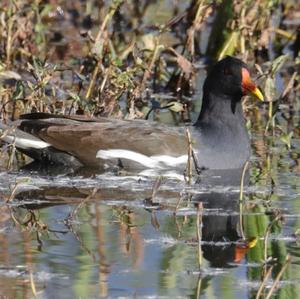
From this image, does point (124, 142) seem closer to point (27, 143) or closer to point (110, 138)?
point (110, 138)

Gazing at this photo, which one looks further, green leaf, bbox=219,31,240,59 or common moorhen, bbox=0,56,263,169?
green leaf, bbox=219,31,240,59

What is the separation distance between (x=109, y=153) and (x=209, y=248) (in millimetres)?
2201

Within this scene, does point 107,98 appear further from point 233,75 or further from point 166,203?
point 166,203

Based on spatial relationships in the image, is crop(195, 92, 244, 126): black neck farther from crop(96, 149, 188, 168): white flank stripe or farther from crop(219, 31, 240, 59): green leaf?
crop(219, 31, 240, 59): green leaf

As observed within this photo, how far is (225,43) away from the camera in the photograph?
1156 cm

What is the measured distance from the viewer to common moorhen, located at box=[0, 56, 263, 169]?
828cm

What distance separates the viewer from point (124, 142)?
828cm

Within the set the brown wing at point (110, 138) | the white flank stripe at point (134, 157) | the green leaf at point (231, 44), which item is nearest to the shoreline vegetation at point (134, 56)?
the green leaf at point (231, 44)

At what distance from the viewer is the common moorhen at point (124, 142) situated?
27.2ft

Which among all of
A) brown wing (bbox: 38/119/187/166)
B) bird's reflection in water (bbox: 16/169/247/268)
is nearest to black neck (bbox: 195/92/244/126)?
brown wing (bbox: 38/119/187/166)

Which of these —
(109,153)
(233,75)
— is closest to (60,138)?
(109,153)

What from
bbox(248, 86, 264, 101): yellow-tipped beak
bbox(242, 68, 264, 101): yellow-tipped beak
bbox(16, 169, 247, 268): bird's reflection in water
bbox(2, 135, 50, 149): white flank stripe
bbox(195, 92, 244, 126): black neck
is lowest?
bbox(16, 169, 247, 268): bird's reflection in water

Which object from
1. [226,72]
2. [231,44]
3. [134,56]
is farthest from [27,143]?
[231,44]

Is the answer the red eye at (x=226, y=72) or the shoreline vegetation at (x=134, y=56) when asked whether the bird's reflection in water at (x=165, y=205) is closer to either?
the red eye at (x=226, y=72)
